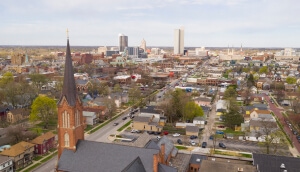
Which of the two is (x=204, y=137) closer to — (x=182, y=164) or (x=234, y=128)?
(x=234, y=128)

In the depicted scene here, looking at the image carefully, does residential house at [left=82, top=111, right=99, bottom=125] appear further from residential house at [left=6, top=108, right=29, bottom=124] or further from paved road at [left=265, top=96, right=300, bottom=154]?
paved road at [left=265, top=96, right=300, bottom=154]

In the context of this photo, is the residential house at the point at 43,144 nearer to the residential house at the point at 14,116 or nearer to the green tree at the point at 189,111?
the residential house at the point at 14,116

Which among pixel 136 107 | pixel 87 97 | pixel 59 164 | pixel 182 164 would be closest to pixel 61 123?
pixel 59 164

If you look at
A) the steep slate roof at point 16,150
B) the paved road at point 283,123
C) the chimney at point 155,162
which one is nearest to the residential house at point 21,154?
the steep slate roof at point 16,150

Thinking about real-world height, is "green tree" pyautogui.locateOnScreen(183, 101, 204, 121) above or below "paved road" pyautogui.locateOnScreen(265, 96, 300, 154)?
above

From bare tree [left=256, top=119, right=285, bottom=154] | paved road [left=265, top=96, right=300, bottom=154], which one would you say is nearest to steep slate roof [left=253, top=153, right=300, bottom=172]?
bare tree [left=256, top=119, right=285, bottom=154]
